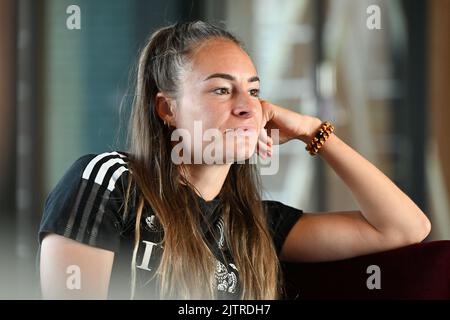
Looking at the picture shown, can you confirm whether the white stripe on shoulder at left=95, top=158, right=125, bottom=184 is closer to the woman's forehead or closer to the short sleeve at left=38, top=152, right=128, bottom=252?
the short sleeve at left=38, top=152, right=128, bottom=252

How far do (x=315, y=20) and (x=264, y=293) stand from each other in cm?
181

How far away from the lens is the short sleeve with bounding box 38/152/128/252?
1063mm

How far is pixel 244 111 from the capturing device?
1176 millimetres

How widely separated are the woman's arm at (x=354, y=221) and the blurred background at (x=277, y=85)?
1339mm

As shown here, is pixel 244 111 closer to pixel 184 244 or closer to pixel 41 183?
pixel 184 244

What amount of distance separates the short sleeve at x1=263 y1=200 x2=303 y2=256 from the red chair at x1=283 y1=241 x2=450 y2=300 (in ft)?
0.23

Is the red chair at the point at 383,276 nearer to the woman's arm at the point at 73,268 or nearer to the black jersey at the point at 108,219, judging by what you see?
the black jersey at the point at 108,219

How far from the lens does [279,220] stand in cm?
134

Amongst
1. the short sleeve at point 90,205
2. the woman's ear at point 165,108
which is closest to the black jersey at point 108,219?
the short sleeve at point 90,205

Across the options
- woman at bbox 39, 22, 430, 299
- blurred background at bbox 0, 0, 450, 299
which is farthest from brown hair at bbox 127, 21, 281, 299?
blurred background at bbox 0, 0, 450, 299

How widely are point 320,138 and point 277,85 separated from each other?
1.55m

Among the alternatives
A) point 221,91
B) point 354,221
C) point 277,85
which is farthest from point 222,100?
point 277,85

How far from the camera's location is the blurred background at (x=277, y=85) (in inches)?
102

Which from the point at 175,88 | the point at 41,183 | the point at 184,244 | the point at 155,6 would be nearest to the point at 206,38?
the point at 175,88
